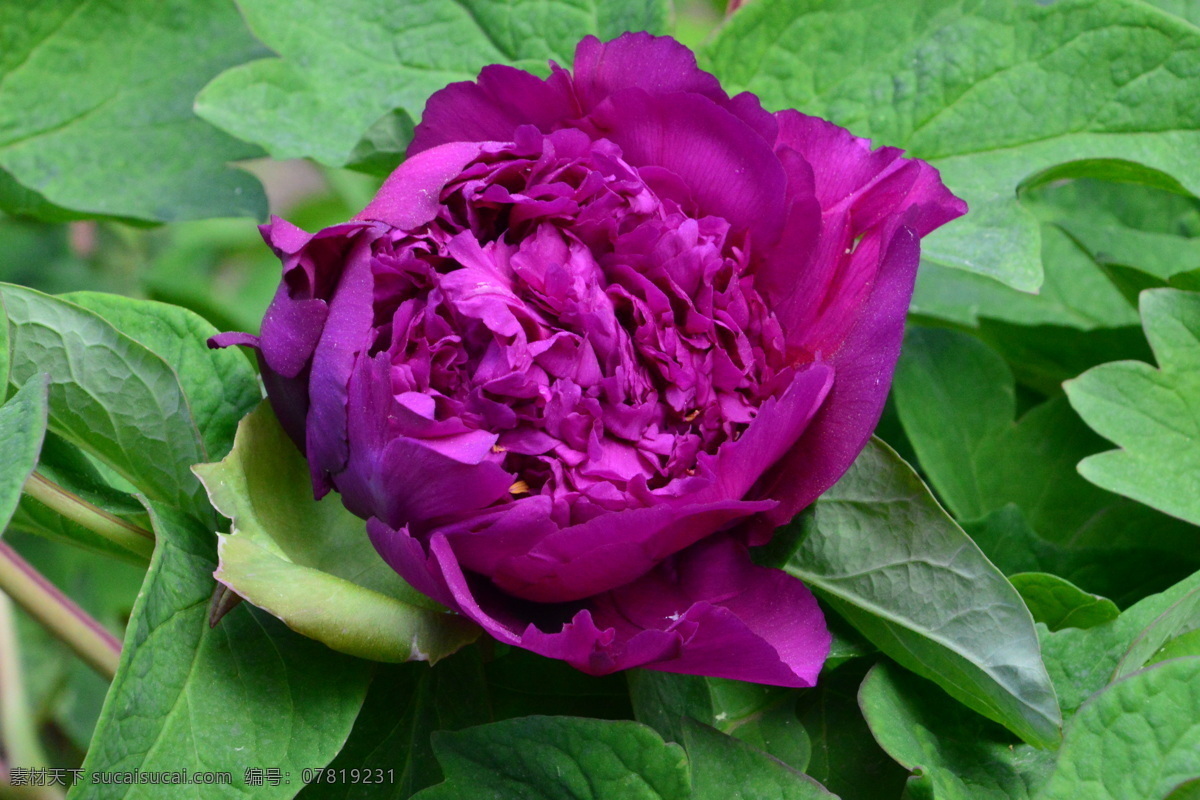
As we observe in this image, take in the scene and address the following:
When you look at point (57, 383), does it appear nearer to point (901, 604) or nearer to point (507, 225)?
point (507, 225)

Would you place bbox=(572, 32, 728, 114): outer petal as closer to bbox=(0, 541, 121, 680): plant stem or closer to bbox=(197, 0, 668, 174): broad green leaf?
bbox=(197, 0, 668, 174): broad green leaf

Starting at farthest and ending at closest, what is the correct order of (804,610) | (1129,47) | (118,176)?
(118,176)
(1129,47)
(804,610)

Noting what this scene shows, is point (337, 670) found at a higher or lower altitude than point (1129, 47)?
lower

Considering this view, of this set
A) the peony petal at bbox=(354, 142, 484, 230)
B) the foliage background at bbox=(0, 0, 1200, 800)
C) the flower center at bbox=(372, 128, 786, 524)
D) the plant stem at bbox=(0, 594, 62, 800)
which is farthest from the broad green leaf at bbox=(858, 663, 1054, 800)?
the plant stem at bbox=(0, 594, 62, 800)

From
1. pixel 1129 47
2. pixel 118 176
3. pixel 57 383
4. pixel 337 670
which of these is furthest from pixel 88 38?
pixel 1129 47

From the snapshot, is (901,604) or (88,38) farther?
(88,38)

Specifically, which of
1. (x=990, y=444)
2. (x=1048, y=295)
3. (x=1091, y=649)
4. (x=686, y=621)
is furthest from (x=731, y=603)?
(x=1048, y=295)
